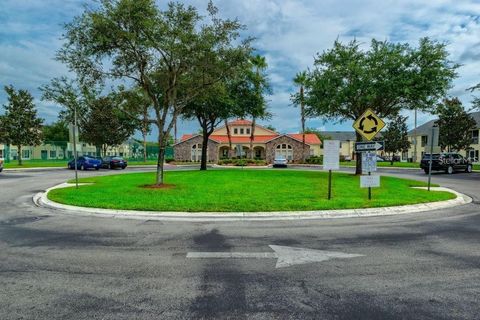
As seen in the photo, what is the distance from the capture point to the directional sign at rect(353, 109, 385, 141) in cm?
1092

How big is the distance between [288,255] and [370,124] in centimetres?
718

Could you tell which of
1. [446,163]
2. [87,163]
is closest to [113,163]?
[87,163]

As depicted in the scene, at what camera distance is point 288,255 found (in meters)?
5.47

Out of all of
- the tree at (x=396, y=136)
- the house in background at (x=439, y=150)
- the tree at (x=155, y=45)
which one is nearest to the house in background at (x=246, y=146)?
the tree at (x=396, y=136)

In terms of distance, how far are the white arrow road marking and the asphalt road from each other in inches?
4.6

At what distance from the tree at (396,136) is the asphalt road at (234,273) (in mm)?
52896

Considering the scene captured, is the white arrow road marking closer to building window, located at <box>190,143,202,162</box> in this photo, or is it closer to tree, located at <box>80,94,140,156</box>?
tree, located at <box>80,94,140,156</box>

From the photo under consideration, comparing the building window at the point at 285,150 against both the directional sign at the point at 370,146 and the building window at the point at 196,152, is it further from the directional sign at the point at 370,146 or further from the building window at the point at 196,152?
the directional sign at the point at 370,146

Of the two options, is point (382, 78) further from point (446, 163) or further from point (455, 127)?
point (455, 127)

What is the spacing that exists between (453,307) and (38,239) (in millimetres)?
6998

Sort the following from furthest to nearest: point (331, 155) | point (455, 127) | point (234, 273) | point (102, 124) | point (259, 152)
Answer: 1. point (259, 152)
2. point (102, 124)
3. point (455, 127)
4. point (331, 155)
5. point (234, 273)

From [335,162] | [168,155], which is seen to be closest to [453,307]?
[335,162]

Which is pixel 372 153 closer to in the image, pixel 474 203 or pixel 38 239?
pixel 474 203

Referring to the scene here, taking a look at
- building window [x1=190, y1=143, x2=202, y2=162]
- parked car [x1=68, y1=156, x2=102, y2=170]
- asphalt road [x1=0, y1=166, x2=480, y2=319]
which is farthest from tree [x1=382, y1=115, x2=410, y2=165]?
asphalt road [x1=0, y1=166, x2=480, y2=319]
